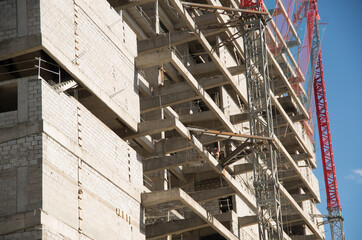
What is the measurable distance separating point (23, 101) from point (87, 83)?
4716 mm

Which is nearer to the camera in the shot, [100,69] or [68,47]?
[68,47]

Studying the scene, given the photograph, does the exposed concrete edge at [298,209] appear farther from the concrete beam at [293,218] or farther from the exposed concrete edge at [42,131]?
the exposed concrete edge at [42,131]

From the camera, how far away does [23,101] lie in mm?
35781

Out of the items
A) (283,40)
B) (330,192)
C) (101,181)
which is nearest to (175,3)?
(101,181)

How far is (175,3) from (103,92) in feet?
36.4

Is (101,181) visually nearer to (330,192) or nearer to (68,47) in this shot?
(68,47)

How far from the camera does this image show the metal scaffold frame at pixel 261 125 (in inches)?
2242

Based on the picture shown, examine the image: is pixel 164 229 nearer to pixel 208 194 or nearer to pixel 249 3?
A: pixel 208 194

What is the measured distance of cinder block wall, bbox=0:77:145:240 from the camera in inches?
1332

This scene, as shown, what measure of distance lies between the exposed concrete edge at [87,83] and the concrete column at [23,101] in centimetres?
208

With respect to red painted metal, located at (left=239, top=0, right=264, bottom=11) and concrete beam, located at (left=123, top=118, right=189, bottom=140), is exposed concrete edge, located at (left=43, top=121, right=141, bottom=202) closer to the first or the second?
concrete beam, located at (left=123, top=118, right=189, bottom=140)

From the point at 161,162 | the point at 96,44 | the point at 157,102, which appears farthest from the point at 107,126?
the point at 161,162

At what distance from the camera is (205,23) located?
196 feet

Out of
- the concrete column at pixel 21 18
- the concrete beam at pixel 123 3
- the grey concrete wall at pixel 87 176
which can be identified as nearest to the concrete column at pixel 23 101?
the grey concrete wall at pixel 87 176
